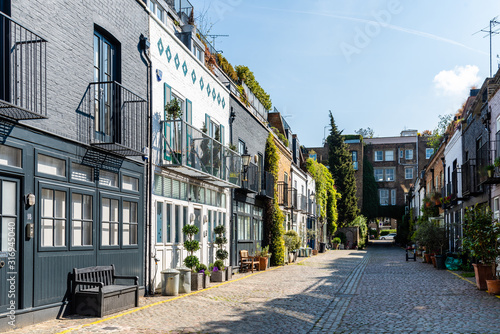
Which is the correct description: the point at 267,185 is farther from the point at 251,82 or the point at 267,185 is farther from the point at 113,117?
the point at 113,117

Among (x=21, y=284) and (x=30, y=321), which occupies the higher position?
(x=21, y=284)

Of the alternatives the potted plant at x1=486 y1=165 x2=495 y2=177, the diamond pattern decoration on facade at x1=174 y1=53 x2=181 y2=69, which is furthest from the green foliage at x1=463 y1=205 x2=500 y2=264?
Answer: the diamond pattern decoration on facade at x1=174 y1=53 x2=181 y2=69

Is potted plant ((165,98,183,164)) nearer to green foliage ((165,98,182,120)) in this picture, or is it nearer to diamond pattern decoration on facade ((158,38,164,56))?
green foliage ((165,98,182,120))

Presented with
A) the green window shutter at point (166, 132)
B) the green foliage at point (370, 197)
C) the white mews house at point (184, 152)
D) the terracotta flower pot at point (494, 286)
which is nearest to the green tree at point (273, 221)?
the white mews house at point (184, 152)

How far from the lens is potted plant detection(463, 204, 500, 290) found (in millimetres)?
13023

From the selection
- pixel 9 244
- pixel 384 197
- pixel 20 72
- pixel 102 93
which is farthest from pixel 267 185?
pixel 384 197

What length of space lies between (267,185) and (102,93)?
13.9 metres

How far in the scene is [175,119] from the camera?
1381cm

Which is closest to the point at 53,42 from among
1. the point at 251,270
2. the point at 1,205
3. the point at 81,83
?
the point at 81,83

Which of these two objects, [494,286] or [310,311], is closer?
[310,311]

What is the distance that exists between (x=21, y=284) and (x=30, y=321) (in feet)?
2.10

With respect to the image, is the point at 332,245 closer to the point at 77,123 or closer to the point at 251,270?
the point at 251,270

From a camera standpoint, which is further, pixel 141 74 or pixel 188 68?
pixel 188 68

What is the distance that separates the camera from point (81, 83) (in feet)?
32.4
